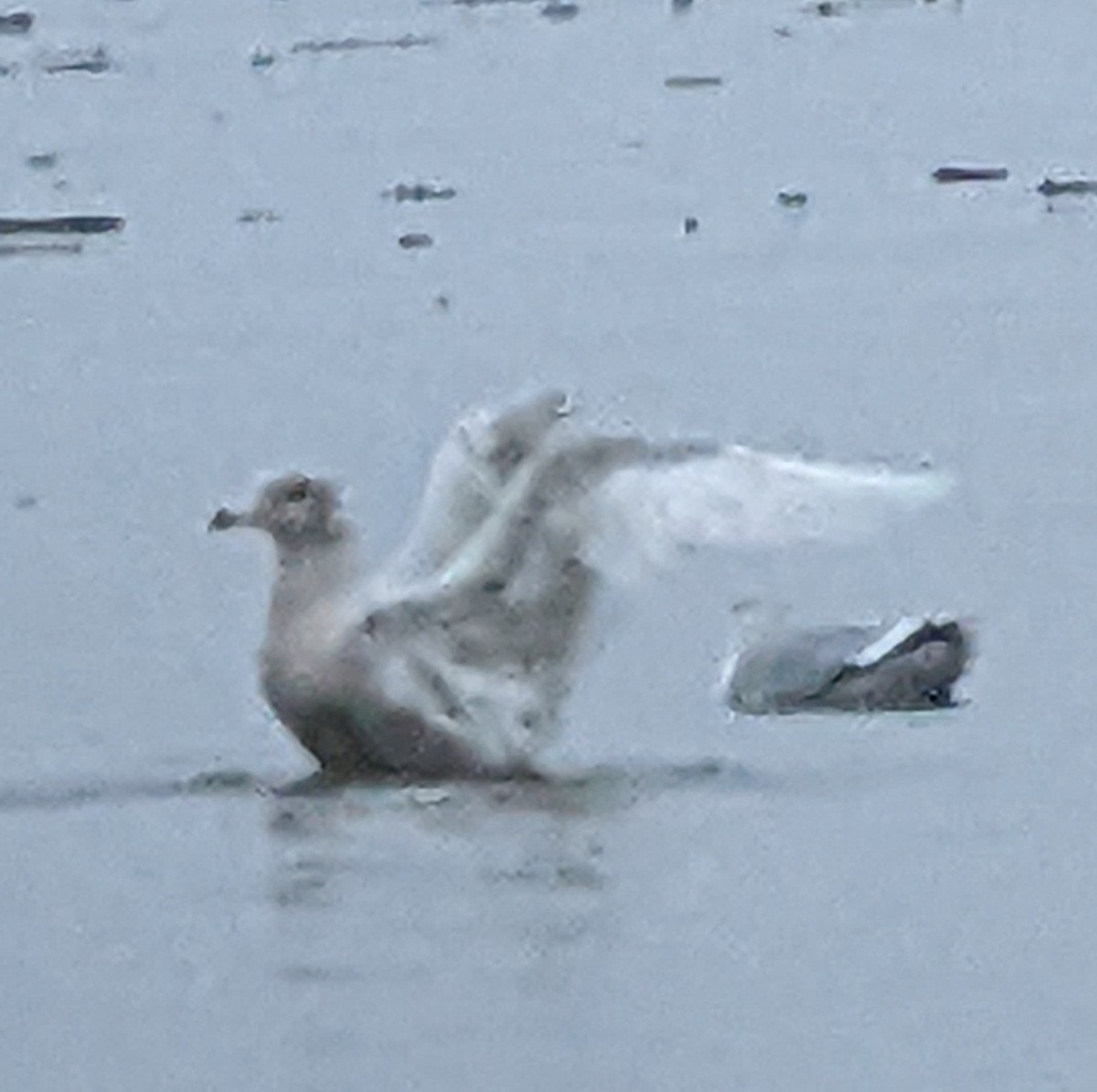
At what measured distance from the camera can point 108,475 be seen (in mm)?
4352

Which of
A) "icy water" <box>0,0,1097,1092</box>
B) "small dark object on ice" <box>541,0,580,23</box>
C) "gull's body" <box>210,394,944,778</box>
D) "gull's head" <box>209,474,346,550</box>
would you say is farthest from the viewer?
"small dark object on ice" <box>541,0,580,23</box>

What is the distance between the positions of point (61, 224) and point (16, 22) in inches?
14.5

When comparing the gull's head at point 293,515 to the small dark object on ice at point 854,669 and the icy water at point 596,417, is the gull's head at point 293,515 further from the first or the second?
the small dark object on ice at point 854,669

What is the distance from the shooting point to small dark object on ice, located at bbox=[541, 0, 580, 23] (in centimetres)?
502

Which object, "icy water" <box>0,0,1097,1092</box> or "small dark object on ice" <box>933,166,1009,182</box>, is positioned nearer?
"icy water" <box>0,0,1097,1092</box>

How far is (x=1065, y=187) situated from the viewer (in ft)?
15.4

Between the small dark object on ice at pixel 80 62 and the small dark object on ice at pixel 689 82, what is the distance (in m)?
0.55

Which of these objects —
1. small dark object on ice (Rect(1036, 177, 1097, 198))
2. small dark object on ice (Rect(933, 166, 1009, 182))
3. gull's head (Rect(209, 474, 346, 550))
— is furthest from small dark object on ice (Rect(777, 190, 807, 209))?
gull's head (Rect(209, 474, 346, 550))

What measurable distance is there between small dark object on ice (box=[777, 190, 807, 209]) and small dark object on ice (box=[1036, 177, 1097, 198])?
224 mm

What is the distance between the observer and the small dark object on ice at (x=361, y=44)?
198 inches

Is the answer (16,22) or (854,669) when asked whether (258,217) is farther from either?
(854,669)

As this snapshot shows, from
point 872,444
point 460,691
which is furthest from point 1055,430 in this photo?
point 460,691

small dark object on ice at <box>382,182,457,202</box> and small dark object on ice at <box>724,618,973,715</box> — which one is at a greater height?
small dark object on ice at <box>382,182,457,202</box>

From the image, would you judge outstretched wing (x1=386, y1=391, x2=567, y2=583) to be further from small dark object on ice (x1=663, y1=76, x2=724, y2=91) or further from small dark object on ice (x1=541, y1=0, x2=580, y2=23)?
small dark object on ice (x1=541, y1=0, x2=580, y2=23)
